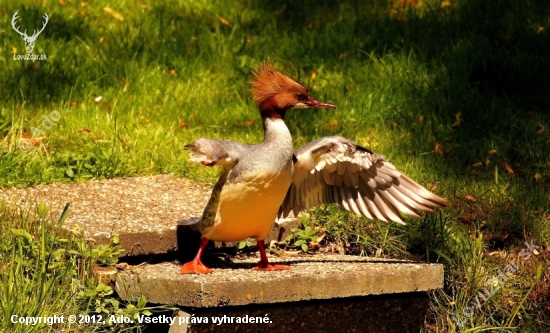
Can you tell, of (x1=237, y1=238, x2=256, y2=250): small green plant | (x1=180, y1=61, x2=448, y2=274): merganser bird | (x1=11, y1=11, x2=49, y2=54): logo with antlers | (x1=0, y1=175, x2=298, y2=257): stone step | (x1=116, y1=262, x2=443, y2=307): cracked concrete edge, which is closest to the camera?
(x1=116, y1=262, x2=443, y2=307): cracked concrete edge

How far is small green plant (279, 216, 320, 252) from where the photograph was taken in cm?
522

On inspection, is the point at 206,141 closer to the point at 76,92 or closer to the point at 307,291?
the point at 307,291

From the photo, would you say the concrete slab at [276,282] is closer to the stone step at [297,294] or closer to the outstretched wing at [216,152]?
the stone step at [297,294]

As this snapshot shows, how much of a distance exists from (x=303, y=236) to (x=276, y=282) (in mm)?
995

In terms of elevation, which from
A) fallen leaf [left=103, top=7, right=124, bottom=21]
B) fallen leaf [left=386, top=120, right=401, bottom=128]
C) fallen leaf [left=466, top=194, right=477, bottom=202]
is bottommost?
fallen leaf [left=466, top=194, right=477, bottom=202]

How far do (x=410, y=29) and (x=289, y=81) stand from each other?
335 cm

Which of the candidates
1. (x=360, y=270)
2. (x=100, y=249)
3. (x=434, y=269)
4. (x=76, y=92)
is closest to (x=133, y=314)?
(x=100, y=249)

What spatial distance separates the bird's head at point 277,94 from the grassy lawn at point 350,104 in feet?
3.57

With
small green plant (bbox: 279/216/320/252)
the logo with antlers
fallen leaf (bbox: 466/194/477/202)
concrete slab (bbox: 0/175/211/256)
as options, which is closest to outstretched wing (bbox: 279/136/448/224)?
small green plant (bbox: 279/216/320/252)

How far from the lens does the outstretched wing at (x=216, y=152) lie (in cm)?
413

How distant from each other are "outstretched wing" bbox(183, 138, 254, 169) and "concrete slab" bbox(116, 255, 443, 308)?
0.54 meters

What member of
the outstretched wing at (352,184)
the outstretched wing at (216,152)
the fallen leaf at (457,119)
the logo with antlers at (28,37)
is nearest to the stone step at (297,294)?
the outstretched wing at (352,184)

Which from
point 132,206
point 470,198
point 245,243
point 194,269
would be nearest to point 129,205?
point 132,206

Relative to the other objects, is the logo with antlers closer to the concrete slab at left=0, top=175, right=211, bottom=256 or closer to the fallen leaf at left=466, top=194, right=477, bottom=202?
the concrete slab at left=0, top=175, right=211, bottom=256
